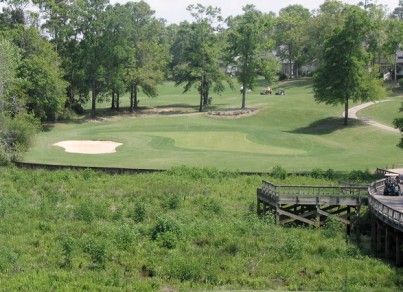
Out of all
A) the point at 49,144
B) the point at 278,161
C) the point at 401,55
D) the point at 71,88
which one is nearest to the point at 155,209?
the point at 278,161

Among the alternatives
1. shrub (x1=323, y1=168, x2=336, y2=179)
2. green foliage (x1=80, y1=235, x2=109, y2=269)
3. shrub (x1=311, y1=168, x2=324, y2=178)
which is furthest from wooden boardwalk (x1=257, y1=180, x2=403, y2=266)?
green foliage (x1=80, y1=235, x2=109, y2=269)

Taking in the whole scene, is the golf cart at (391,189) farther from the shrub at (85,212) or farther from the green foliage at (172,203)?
the shrub at (85,212)

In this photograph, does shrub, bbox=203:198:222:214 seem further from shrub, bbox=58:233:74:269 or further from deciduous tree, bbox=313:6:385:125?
deciduous tree, bbox=313:6:385:125

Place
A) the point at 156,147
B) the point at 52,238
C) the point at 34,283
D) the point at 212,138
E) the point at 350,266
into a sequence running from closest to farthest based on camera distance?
1. the point at 34,283
2. the point at 350,266
3. the point at 52,238
4. the point at 156,147
5. the point at 212,138

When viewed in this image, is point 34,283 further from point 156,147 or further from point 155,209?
point 156,147

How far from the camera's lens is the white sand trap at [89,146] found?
62.8 metres

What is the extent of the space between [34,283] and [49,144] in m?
42.5

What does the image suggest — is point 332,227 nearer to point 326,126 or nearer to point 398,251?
point 398,251

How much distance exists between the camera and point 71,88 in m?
93.7

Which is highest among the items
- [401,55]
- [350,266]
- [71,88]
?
[401,55]

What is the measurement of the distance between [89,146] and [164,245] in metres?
35.8

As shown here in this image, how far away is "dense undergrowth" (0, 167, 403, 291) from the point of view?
27.2 meters

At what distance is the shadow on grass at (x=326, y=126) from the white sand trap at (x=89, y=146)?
27.2 m

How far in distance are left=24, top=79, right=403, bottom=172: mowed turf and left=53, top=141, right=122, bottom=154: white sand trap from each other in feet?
3.93
